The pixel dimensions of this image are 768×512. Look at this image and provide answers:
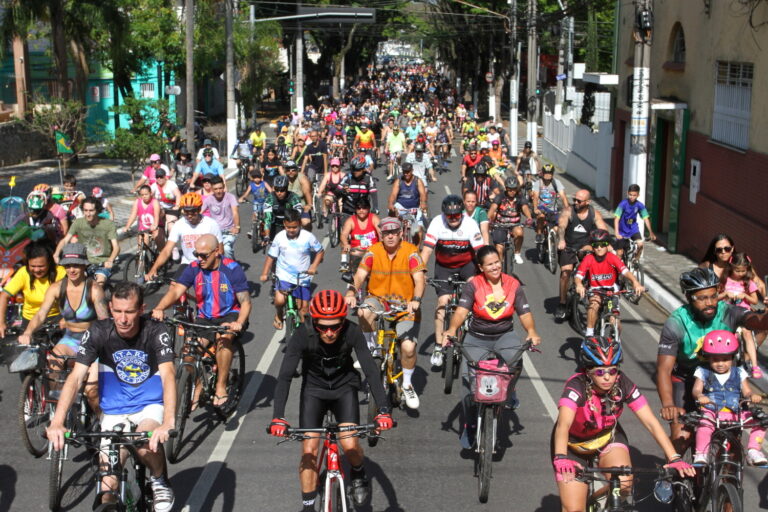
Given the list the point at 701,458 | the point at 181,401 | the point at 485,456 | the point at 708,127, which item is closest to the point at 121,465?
the point at 181,401

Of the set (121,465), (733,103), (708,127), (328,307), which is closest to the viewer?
(121,465)

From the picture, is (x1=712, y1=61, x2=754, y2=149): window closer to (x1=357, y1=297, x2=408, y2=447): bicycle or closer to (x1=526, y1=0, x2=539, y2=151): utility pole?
(x1=357, y1=297, x2=408, y2=447): bicycle

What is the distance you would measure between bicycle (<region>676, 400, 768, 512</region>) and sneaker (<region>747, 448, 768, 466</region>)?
0.24 ft

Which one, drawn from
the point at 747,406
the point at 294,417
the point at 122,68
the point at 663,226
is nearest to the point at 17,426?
the point at 294,417

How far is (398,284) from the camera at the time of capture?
991 centimetres

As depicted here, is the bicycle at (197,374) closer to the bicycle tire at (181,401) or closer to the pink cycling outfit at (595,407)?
the bicycle tire at (181,401)

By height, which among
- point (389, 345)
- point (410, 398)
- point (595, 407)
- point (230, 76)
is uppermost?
point (230, 76)

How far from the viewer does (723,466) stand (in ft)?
21.0

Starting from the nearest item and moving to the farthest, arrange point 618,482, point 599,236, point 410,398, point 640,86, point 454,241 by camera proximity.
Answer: point 618,482 → point 410,398 → point 454,241 → point 599,236 → point 640,86

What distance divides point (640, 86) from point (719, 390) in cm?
1301

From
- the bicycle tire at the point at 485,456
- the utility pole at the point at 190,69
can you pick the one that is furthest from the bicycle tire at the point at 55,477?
the utility pole at the point at 190,69

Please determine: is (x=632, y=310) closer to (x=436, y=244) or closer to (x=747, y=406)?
(x=436, y=244)

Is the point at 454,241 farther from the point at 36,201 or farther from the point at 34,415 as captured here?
the point at 36,201

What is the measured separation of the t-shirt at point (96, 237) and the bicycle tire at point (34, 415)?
4633 mm
